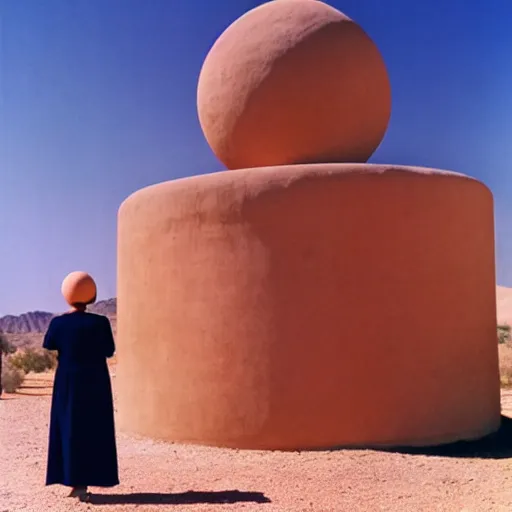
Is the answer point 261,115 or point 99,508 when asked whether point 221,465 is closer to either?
point 99,508

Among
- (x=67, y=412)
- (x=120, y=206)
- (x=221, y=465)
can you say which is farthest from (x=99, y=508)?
(x=120, y=206)

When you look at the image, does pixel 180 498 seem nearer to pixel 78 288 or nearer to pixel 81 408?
pixel 81 408

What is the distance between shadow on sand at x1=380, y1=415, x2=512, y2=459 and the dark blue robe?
9.05 ft

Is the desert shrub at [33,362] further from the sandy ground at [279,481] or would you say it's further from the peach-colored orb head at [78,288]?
the peach-colored orb head at [78,288]

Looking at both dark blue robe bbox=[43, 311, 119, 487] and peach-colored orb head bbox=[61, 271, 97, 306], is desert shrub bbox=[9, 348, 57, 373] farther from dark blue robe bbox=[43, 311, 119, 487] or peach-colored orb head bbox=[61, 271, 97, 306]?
dark blue robe bbox=[43, 311, 119, 487]

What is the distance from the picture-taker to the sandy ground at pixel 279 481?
5.00m

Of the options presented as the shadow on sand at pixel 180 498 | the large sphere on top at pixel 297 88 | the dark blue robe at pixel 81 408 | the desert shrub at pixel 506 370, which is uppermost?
the large sphere on top at pixel 297 88

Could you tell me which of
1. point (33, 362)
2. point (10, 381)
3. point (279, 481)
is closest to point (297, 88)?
point (279, 481)

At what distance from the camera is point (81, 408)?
5.10 m

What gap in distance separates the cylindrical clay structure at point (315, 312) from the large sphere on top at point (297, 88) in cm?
81

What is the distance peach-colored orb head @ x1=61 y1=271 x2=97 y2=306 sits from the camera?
5.36 meters

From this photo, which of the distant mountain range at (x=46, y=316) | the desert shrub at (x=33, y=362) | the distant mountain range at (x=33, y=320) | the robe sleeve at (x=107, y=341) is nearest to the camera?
the robe sleeve at (x=107, y=341)

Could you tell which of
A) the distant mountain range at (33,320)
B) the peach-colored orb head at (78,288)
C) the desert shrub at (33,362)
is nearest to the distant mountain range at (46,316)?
the distant mountain range at (33,320)

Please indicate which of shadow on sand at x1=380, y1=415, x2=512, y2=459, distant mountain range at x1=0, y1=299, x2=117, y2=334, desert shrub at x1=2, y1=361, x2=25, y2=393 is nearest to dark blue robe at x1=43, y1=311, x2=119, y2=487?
shadow on sand at x1=380, y1=415, x2=512, y2=459
